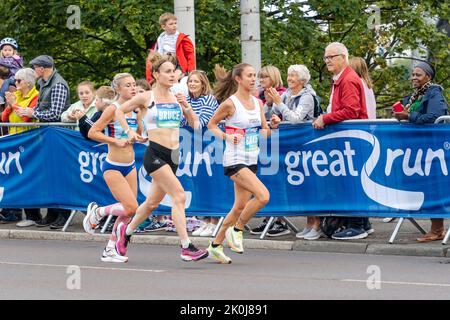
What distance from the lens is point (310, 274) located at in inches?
470

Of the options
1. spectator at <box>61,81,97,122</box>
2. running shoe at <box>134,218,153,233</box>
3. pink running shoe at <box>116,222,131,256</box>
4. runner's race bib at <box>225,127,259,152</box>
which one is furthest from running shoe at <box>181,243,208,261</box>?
spectator at <box>61,81,97,122</box>

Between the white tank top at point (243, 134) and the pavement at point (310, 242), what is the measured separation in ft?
6.07

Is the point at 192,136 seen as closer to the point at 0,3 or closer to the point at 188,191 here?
the point at 188,191

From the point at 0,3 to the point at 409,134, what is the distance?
15737mm

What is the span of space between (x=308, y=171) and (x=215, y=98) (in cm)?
141

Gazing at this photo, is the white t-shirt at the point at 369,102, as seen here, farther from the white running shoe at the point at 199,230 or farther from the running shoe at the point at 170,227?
the running shoe at the point at 170,227

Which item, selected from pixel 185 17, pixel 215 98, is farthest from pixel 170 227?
pixel 185 17

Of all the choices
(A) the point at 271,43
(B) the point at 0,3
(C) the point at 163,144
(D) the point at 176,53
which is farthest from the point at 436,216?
(B) the point at 0,3

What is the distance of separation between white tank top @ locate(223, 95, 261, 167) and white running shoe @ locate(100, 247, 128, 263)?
1.50m

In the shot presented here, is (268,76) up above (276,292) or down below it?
above

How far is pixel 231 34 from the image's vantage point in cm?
2692

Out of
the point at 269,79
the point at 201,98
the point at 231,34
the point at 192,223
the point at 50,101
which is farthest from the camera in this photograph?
the point at 231,34

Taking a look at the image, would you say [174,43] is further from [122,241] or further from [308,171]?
[122,241]

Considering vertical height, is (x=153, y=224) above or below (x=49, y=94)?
below
